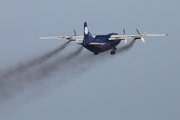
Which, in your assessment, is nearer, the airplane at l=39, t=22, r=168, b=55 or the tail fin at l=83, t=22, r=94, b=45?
the airplane at l=39, t=22, r=168, b=55

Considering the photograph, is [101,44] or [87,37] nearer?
[101,44]

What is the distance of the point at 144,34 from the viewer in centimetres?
16888

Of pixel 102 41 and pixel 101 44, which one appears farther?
pixel 102 41

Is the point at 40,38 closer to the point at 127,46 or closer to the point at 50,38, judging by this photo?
the point at 50,38

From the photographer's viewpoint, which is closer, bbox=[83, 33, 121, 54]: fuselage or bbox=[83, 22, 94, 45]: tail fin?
bbox=[83, 33, 121, 54]: fuselage

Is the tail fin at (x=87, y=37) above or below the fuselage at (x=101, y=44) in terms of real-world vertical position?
above

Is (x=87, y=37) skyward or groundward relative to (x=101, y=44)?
skyward

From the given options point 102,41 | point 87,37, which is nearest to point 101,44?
point 102,41

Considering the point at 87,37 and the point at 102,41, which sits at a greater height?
the point at 87,37

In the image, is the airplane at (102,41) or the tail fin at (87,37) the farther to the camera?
the tail fin at (87,37)

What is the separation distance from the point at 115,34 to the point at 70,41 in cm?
873

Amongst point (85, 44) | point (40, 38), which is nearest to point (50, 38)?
point (40, 38)

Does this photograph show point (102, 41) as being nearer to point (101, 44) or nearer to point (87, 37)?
point (101, 44)

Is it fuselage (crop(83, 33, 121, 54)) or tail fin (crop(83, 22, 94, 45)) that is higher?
tail fin (crop(83, 22, 94, 45))
